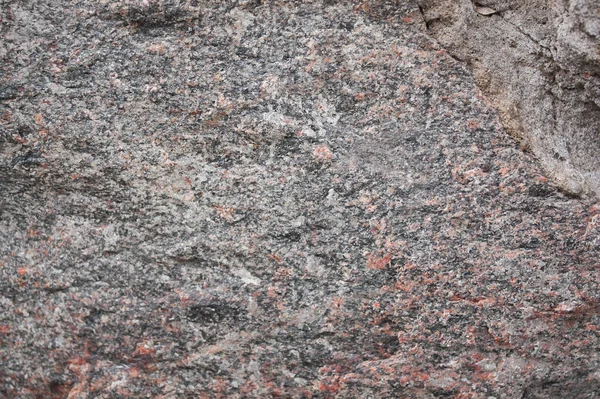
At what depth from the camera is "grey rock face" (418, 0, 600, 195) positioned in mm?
866

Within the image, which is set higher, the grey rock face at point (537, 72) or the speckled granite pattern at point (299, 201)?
the grey rock face at point (537, 72)

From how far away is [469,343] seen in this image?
875 mm

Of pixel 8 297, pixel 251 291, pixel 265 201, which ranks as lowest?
pixel 8 297

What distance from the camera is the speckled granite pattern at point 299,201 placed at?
86 centimetres

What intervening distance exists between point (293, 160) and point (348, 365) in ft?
1.00

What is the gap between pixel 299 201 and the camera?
876 millimetres

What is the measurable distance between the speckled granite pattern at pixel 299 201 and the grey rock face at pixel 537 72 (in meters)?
0.03

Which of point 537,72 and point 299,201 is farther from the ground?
point 537,72

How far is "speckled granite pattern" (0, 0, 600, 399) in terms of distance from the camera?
86cm

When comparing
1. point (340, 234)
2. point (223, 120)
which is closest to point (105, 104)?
point (223, 120)

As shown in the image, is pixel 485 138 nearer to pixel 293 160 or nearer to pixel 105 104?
pixel 293 160

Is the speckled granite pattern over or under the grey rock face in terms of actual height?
under

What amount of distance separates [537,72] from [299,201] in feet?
1.30

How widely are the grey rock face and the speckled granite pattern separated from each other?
30mm
